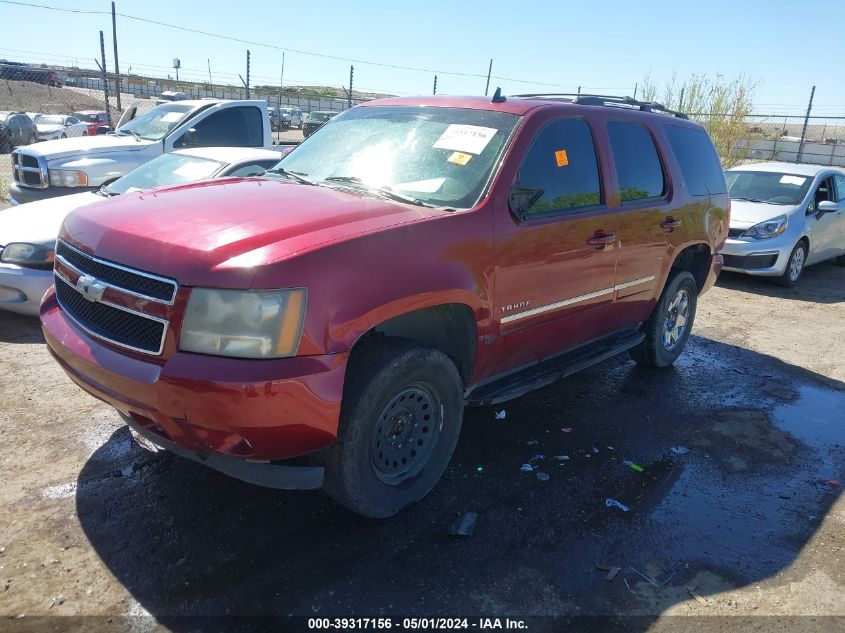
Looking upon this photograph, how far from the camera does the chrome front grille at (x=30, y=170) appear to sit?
320 inches

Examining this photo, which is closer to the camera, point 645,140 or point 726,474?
point 726,474

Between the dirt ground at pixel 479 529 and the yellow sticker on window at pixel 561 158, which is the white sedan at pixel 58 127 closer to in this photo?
the dirt ground at pixel 479 529

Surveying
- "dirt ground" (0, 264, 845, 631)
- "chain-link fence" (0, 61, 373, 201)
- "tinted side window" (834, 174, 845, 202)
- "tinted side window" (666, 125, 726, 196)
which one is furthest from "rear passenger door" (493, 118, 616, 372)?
"chain-link fence" (0, 61, 373, 201)

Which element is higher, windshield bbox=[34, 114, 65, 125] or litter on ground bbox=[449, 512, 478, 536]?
windshield bbox=[34, 114, 65, 125]

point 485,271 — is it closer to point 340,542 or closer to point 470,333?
point 470,333

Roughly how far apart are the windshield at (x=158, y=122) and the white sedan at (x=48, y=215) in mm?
2575

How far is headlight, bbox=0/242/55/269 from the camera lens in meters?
5.41

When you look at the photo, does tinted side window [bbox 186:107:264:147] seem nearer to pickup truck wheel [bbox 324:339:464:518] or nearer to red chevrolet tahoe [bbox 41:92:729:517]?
red chevrolet tahoe [bbox 41:92:729:517]

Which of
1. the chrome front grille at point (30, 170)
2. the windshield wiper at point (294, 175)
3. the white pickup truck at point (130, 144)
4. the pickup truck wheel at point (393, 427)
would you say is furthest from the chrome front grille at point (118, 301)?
the chrome front grille at point (30, 170)

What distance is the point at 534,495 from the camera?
142 inches

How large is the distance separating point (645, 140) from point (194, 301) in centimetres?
365

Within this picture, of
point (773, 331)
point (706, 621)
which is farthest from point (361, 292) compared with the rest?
point (773, 331)

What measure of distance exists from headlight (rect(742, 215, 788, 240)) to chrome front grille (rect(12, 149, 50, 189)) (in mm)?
9362

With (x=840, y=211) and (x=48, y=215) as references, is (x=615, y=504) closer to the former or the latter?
(x=48, y=215)
